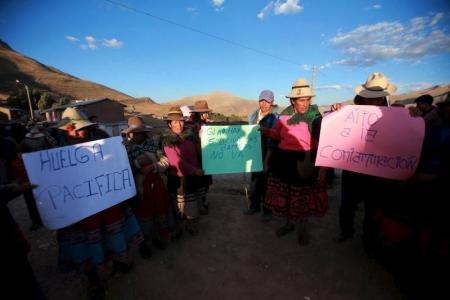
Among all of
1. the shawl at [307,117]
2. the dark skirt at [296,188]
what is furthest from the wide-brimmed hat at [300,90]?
the dark skirt at [296,188]

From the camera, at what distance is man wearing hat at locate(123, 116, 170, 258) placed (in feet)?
9.67

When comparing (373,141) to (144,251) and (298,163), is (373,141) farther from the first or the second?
(144,251)

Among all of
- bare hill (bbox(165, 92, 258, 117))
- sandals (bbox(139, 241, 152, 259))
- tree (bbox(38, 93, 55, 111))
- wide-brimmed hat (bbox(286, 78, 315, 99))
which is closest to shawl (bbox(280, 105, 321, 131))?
wide-brimmed hat (bbox(286, 78, 315, 99))

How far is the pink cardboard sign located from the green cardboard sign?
1368 millimetres

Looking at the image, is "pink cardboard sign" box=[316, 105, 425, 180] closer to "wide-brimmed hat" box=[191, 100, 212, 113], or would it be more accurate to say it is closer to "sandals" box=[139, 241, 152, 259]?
"sandals" box=[139, 241, 152, 259]

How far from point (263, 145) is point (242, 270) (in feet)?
6.83

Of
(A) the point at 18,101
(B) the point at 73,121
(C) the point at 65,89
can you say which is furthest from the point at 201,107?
(C) the point at 65,89

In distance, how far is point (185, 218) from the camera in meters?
3.74

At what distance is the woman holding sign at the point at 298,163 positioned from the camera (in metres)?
3.13

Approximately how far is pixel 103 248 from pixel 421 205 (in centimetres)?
327

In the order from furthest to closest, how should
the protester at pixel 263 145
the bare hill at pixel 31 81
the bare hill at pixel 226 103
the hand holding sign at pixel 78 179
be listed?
the bare hill at pixel 226 103, the bare hill at pixel 31 81, the protester at pixel 263 145, the hand holding sign at pixel 78 179

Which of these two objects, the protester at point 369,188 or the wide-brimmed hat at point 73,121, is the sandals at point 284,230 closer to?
the protester at point 369,188

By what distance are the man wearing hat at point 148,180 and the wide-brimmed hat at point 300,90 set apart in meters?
1.91

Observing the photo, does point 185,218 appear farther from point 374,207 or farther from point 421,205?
point 421,205
